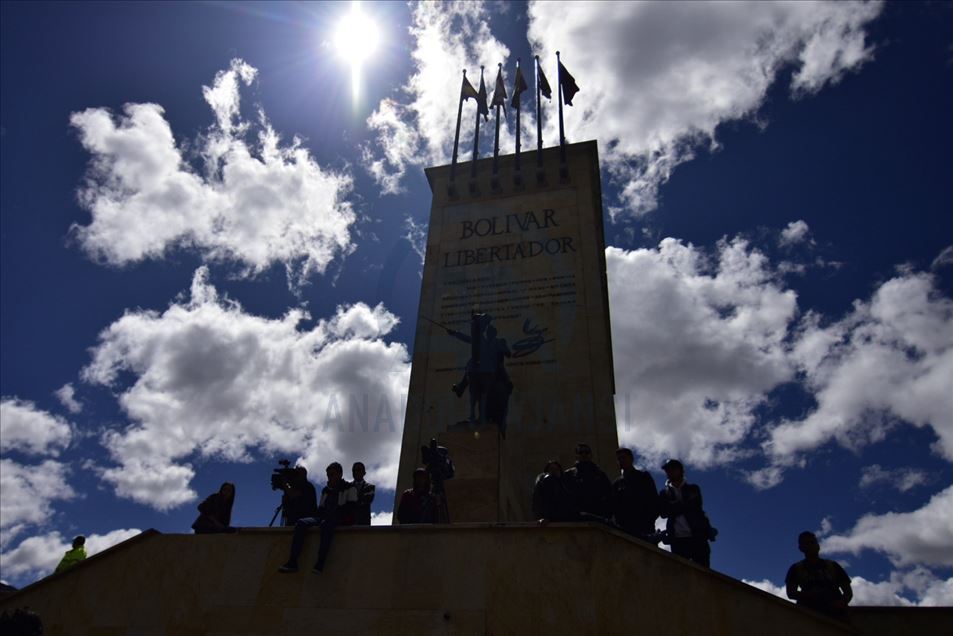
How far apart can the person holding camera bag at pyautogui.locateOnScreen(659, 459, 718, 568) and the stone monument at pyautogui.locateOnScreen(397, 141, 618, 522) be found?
597cm

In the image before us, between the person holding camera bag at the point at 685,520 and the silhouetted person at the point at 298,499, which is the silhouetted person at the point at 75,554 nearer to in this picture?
the silhouetted person at the point at 298,499

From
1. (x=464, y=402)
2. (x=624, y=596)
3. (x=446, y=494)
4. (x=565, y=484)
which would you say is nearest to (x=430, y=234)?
(x=464, y=402)

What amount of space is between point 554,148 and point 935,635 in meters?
18.6

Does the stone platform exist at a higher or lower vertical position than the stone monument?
lower

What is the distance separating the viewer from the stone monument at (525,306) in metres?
17.2

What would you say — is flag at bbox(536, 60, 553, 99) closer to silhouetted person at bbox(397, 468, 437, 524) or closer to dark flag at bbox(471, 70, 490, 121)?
dark flag at bbox(471, 70, 490, 121)

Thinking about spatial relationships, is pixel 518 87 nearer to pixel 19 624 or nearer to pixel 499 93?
pixel 499 93

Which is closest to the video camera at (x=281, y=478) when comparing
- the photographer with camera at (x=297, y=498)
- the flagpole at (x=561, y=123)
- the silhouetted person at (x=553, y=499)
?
the photographer with camera at (x=297, y=498)

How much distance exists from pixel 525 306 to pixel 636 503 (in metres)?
12.4

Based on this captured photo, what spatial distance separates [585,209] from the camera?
21141 mm

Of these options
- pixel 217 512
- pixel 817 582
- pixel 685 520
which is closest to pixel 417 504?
pixel 217 512

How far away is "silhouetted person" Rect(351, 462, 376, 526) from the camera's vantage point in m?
7.90

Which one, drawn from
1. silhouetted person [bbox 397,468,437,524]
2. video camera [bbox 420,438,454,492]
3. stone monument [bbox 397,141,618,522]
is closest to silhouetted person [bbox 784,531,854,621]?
silhouetted person [bbox 397,468,437,524]

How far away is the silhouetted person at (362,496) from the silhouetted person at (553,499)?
2.14 m
